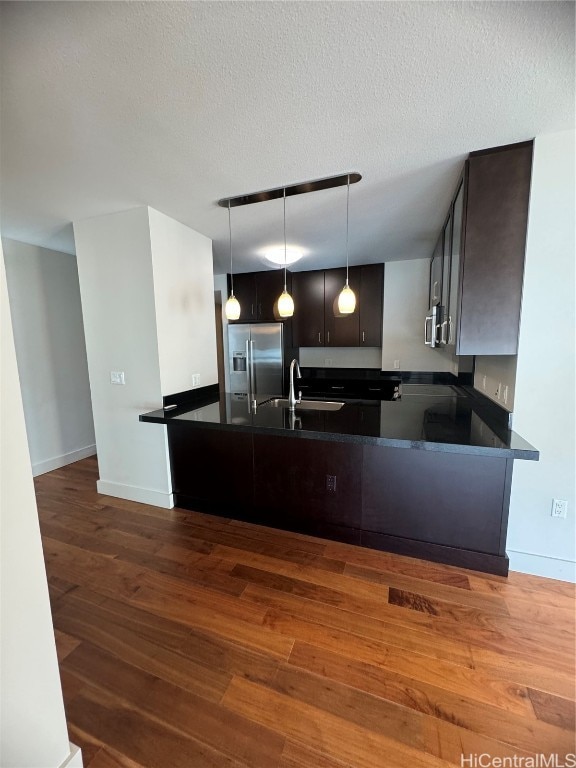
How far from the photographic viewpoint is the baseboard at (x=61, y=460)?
11.1ft

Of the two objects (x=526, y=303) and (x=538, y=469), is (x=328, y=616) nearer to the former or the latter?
(x=538, y=469)

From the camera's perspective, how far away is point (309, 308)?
4.29m

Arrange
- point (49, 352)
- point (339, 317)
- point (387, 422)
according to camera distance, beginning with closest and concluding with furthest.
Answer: point (387, 422), point (49, 352), point (339, 317)

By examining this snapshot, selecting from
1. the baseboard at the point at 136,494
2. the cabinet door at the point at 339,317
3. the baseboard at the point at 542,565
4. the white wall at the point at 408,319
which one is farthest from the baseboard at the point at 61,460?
the baseboard at the point at 542,565

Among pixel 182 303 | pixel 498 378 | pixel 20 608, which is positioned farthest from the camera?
pixel 182 303

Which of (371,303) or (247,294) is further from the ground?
(247,294)

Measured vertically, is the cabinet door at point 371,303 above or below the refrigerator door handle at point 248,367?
above

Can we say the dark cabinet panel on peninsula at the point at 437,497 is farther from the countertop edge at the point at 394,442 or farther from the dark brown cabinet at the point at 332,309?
the dark brown cabinet at the point at 332,309

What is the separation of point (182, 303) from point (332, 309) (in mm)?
2210

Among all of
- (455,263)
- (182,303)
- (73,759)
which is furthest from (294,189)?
(73,759)

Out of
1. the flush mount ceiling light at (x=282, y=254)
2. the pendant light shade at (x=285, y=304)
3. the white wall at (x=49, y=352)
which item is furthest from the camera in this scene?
the white wall at (x=49, y=352)

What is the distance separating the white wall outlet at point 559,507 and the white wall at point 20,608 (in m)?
2.45

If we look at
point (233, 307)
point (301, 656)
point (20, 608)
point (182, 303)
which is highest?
point (182, 303)

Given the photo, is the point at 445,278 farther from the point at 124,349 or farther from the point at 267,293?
the point at 124,349
